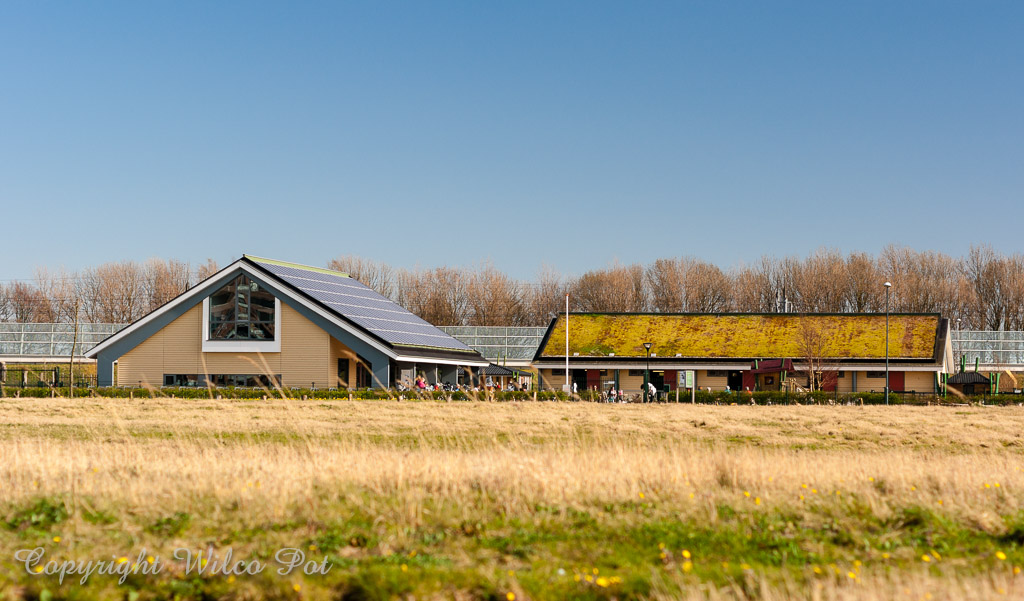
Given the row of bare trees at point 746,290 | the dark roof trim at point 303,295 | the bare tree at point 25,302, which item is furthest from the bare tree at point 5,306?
the dark roof trim at point 303,295

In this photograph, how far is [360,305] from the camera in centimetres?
5053

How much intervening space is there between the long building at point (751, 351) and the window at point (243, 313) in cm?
1648

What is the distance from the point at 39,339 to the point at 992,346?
8331cm

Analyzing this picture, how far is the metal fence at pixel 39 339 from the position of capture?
79500mm

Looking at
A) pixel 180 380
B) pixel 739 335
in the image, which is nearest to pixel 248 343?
pixel 180 380

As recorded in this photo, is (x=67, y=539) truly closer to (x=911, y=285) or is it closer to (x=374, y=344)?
(x=374, y=344)

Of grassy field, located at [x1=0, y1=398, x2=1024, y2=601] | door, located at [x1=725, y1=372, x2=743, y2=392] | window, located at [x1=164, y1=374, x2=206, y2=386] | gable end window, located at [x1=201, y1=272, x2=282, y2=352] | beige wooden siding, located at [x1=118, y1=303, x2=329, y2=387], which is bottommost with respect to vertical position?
door, located at [x1=725, y1=372, x2=743, y2=392]

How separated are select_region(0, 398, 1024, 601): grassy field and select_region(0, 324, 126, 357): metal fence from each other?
72.0 metres

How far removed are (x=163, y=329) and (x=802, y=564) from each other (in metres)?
44.6

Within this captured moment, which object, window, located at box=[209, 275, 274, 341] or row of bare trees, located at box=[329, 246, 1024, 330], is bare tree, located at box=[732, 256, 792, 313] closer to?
row of bare trees, located at box=[329, 246, 1024, 330]

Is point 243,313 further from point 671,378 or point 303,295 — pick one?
point 671,378

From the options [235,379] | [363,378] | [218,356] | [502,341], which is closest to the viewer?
[235,379]

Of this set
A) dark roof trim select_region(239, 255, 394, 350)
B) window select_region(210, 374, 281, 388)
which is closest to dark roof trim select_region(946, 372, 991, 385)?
dark roof trim select_region(239, 255, 394, 350)

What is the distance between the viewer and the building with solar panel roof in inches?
1806
